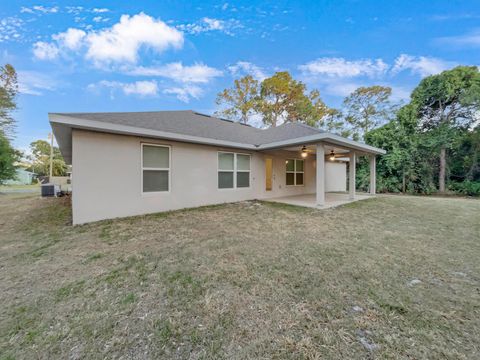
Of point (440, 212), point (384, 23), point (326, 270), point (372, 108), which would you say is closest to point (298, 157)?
point (440, 212)

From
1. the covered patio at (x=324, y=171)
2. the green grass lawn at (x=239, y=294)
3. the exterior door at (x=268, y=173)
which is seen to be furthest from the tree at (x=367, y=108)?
the green grass lawn at (x=239, y=294)

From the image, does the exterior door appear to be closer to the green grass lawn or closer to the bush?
the green grass lawn

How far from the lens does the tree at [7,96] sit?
15.6 m

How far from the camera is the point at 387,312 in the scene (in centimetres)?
204

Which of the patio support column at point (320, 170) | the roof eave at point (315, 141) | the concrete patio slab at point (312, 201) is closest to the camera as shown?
the roof eave at point (315, 141)

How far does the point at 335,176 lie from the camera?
14227 mm

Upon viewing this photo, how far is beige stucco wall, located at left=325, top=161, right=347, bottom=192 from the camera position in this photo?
1358 cm

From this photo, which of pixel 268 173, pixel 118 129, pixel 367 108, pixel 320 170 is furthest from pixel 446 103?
pixel 118 129

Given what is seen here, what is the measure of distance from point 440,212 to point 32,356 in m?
10.00

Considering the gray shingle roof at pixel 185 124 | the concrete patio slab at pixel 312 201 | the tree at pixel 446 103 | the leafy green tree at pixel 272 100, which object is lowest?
the concrete patio slab at pixel 312 201

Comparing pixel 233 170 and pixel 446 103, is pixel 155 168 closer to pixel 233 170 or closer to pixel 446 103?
pixel 233 170

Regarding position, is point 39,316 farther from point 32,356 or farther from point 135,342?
point 135,342

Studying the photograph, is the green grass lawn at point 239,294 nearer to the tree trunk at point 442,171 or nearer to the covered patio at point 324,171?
the covered patio at point 324,171

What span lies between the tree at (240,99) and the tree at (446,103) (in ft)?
40.5
